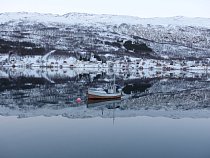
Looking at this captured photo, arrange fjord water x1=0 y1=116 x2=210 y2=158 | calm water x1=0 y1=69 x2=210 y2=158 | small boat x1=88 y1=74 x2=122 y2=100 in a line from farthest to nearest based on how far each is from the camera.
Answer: small boat x1=88 y1=74 x2=122 y2=100 → calm water x1=0 y1=69 x2=210 y2=158 → fjord water x1=0 y1=116 x2=210 y2=158

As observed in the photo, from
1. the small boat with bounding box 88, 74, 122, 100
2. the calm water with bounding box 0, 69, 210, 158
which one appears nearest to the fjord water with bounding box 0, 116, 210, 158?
the calm water with bounding box 0, 69, 210, 158

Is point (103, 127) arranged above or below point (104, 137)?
below

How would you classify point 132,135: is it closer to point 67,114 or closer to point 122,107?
point 67,114

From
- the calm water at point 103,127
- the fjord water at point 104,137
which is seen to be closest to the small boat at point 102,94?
the calm water at point 103,127

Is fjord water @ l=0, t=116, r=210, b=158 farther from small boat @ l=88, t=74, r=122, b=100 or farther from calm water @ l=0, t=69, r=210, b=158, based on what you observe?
small boat @ l=88, t=74, r=122, b=100

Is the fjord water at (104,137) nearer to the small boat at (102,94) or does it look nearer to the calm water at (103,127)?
the calm water at (103,127)

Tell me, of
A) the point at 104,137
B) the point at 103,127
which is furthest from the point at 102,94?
the point at 104,137

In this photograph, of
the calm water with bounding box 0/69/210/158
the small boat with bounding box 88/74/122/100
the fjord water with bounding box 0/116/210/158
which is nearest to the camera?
the fjord water with bounding box 0/116/210/158

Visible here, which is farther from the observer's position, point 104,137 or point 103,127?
point 103,127

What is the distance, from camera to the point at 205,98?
73062 mm

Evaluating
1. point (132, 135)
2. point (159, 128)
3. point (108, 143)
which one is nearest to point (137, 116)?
point (159, 128)

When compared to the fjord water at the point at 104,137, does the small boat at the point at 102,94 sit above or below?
below

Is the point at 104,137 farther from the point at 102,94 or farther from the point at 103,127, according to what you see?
the point at 102,94

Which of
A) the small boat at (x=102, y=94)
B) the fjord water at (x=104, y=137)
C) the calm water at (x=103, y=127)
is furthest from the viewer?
the small boat at (x=102, y=94)
